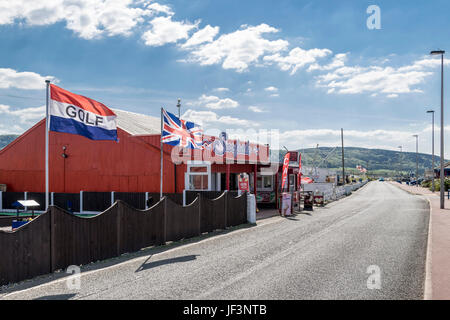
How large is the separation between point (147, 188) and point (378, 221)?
13.4 meters

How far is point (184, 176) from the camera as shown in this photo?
2183 cm

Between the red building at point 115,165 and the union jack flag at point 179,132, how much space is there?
3.85 metres

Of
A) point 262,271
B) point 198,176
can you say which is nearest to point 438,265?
point 262,271

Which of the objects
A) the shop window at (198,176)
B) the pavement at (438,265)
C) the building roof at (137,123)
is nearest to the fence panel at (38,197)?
the building roof at (137,123)

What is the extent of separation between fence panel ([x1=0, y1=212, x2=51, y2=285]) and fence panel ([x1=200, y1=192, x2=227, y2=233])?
6962 millimetres

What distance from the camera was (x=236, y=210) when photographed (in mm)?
17375

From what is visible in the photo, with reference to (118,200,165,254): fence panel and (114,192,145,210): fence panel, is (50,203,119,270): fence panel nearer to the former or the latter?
(118,200,165,254): fence panel

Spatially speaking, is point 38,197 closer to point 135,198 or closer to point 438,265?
point 135,198

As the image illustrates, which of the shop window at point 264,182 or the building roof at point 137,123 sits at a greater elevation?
the building roof at point 137,123

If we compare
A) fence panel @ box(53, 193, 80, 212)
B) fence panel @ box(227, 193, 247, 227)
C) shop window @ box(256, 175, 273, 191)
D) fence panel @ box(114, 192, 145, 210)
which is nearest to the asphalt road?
fence panel @ box(227, 193, 247, 227)

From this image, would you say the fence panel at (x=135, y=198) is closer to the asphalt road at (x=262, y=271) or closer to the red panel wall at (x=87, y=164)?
the red panel wall at (x=87, y=164)

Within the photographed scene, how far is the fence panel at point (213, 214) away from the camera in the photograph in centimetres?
1471

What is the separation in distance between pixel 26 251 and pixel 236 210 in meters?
10.6
